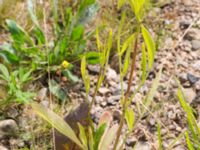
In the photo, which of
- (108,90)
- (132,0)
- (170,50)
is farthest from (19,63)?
Answer: (132,0)

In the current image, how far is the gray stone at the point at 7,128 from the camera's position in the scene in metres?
1.54

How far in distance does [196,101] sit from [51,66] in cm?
64

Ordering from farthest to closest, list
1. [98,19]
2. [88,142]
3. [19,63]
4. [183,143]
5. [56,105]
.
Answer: [98,19]
[19,63]
[56,105]
[183,143]
[88,142]

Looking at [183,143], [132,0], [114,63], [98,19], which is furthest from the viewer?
[98,19]

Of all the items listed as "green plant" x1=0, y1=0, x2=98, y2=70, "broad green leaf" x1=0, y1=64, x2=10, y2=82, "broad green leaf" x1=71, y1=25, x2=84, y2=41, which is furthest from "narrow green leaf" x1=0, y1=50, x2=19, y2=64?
"broad green leaf" x1=71, y1=25, x2=84, y2=41

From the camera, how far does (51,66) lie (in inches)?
72.1

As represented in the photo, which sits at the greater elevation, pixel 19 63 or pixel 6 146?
pixel 19 63

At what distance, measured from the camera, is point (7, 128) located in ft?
5.08

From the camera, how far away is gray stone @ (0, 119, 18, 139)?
5.07ft

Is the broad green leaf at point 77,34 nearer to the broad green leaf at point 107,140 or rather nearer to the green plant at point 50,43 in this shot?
the green plant at point 50,43

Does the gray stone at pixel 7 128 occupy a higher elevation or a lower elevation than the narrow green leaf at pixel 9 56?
lower

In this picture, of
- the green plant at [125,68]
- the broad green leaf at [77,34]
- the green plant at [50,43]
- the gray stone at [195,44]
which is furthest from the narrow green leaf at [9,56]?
the gray stone at [195,44]

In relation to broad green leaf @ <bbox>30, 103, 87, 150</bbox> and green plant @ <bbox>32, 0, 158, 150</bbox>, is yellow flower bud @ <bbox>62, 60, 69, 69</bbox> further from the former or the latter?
broad green leaf @ <bbox>30, 103, 87, 150</bbox>

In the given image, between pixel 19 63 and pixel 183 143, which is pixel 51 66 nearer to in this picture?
pixel 19 63
